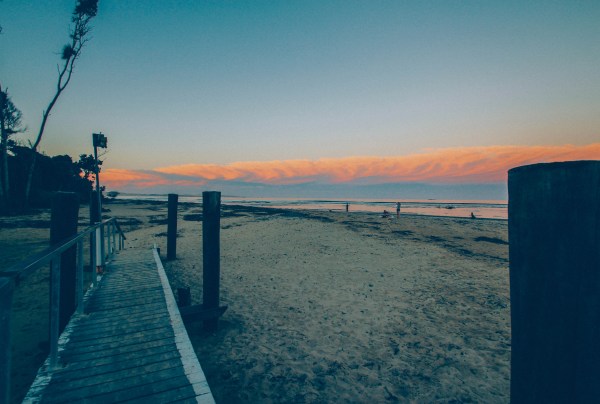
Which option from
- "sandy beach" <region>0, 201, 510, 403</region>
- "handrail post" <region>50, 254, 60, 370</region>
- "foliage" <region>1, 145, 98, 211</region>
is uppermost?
"foliage" <region>1, 145, 98, 211</region>

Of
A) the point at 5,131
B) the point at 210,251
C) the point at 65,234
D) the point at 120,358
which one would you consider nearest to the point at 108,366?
the point at 120,358

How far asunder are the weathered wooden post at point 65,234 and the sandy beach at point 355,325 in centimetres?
241

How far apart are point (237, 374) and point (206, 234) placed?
293 centimetres

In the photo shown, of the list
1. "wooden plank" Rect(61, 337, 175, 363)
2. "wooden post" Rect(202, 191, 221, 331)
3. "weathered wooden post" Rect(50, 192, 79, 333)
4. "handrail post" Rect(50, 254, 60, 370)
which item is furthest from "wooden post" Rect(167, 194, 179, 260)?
"handrail post" Rect(50, 254, 60, 370)

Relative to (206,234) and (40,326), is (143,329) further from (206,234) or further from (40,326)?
(40,326)

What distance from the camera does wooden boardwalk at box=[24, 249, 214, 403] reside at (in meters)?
3.36

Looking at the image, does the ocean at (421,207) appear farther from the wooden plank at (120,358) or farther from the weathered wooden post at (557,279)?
the weathered wooden post at (557,279)

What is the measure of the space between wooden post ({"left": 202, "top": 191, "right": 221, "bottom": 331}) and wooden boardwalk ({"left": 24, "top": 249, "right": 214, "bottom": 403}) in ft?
2.86

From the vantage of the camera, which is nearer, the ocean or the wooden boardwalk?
the wooden boardwalk

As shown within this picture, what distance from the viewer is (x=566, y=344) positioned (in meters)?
1.66

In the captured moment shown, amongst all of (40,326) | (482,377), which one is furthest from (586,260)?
(40,326)

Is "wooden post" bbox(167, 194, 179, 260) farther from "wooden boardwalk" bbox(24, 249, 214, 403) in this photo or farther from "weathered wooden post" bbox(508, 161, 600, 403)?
"weathered wooden post" bbox(508, 161, 600, 403)

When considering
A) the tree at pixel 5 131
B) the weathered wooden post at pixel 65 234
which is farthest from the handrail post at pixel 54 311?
the tree at pixel 5 131

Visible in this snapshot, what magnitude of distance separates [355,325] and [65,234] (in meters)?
5.92
